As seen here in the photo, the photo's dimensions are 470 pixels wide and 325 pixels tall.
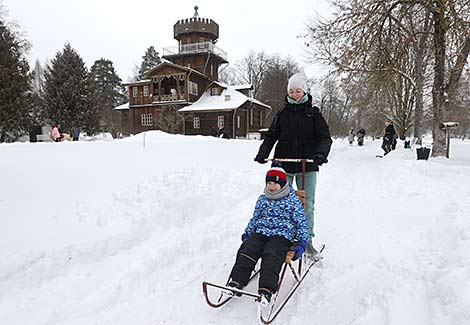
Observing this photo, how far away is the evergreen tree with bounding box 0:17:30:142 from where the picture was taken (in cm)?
2575

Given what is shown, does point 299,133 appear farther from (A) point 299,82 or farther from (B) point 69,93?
(B) point 69,93

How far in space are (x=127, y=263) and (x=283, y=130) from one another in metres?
2.71

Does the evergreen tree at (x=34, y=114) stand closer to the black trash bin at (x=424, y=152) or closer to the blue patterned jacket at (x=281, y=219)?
the black trash bin at (x=424, y=152)

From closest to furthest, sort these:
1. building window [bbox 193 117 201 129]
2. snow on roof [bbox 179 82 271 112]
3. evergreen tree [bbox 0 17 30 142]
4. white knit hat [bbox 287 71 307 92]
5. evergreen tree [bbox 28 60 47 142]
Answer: white knit hat [bbox 287 71 307 92] → evergreen tree [bbox 0 17 30 142] → evergreen tree [bbox 28 60 47 142] → snow on roof [bbox 179 82 271 112] → building window [bbox 193 117 201 129]

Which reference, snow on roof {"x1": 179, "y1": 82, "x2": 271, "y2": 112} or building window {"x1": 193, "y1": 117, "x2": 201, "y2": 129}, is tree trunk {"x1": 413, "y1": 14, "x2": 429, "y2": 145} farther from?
building window {"x1": 193, "y1": 117, "x2": 201, "y2": 129}

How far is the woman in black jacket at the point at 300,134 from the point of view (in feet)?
12.5

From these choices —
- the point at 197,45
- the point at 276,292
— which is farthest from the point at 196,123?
the point at 276,292

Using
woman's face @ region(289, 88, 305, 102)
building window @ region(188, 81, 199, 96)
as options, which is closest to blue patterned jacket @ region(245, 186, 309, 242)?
woman's face @ region(289, 88, 305, 102)

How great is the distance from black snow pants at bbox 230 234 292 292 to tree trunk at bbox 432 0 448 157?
12.0 metres

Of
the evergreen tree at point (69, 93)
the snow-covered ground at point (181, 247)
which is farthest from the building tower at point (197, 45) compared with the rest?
the snow-covered ground at point (181, 247)

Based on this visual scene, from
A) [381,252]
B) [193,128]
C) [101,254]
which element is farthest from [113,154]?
[193,128]

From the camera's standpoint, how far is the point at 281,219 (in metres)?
3.35

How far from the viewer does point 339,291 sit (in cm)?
327

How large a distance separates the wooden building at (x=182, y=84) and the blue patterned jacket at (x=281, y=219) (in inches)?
1258
